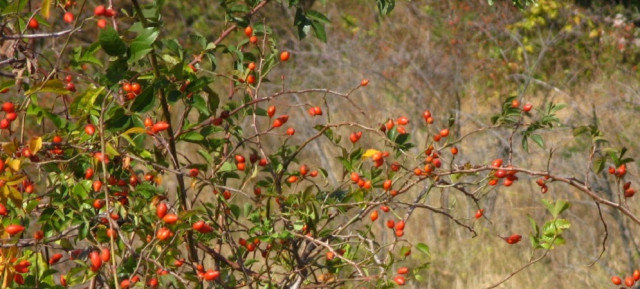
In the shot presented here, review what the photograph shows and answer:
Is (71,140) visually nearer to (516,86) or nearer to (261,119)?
(261,119)

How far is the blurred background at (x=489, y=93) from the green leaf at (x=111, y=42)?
0.89 m

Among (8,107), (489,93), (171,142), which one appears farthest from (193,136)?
(489,93)

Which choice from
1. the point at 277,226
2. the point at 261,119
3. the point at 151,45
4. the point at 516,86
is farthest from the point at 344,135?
the point at 151,45

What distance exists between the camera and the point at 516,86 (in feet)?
26.5

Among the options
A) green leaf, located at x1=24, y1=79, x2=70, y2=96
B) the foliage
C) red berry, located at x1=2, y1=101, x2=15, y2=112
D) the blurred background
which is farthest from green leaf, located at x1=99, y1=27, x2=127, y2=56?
the blurred background

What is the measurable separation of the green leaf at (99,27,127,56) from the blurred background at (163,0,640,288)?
89 cm

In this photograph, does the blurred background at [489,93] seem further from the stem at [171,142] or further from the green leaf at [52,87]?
the green leaf at [52,87]

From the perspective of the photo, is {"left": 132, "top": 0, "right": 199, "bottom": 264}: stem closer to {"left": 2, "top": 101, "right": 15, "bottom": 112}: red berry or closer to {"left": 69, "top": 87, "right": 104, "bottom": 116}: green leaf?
{"left": 69, "top": 87, "right": 104, "bottom": 116}: green leaf

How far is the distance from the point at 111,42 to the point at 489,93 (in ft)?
22.8

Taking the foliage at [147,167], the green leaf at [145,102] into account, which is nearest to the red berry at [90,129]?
the foliage at [147,167]

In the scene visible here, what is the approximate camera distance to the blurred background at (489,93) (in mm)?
4492

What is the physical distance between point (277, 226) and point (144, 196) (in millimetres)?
2271

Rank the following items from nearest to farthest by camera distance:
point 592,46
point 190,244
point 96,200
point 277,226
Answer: point 96,200 → point 190,244 → point 277,226 → point 592,46

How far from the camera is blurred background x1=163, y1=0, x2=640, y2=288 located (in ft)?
14.7
